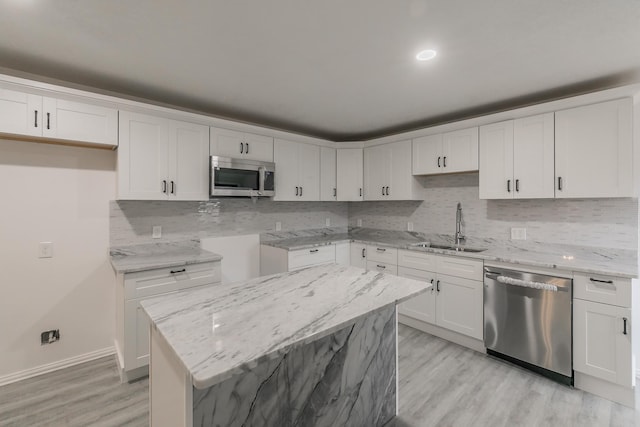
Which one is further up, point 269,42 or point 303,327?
point 269,42

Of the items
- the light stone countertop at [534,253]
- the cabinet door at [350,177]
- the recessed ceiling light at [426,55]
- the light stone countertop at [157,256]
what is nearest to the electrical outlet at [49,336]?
the light stone countertop at [157,256]

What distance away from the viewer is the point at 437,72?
7.51ft

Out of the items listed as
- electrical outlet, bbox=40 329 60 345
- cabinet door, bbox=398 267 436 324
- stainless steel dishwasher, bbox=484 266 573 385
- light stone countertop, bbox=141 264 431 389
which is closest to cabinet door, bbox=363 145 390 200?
cabinet door, bbox=398 267 436 324

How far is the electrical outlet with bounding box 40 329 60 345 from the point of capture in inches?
97.3

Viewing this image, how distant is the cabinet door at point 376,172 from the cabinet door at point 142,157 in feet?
8.20

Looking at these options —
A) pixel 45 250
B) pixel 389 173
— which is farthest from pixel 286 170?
pixel 45 250

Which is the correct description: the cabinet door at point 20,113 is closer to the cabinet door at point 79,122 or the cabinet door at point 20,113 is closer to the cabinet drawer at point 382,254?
the cabinet door at point 79,122

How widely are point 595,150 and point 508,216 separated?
3.06 ft

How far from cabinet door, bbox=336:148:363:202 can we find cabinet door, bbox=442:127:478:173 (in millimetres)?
1190

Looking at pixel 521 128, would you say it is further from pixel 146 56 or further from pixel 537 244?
pixel 146 56

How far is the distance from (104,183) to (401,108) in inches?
117

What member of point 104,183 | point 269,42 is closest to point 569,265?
point 269,42

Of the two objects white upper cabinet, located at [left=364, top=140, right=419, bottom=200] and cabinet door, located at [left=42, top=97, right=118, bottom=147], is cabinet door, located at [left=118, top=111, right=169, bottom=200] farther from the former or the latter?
white upper cabinet, located at [left=364, top=140, right=419, bottom=200]

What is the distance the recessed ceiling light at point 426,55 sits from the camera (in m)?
1.98
